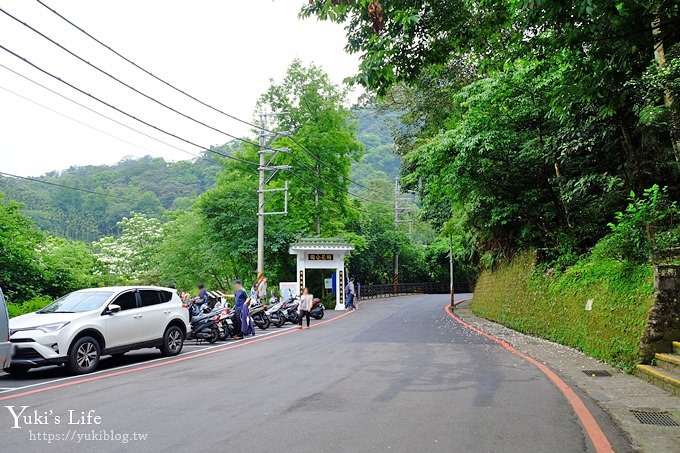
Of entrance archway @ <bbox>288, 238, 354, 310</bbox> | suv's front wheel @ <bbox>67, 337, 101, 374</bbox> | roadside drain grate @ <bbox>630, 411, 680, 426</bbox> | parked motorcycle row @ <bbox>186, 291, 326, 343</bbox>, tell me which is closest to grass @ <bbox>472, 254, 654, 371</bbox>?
roadside drain grate @ <bbox>630, 411, 680, 426</bbox>

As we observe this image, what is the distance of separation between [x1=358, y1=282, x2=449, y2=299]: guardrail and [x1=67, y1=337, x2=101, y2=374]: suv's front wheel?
34.5 metres

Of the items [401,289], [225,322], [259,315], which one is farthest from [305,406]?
[401,289]

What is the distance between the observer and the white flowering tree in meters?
48.2

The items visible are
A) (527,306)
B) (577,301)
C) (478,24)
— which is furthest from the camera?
(527,306)

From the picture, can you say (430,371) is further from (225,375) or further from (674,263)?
(674,263)

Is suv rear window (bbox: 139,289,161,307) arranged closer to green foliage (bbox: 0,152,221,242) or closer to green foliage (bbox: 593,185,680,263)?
green foliage (bbox: 593,185,680,263)

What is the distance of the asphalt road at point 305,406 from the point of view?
16.9 feet

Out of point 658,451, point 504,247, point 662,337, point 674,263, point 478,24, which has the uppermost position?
point 478,24

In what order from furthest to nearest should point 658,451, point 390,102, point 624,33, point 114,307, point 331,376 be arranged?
1. point 390,102
2. point 114,307
3. point 331,376
4. point 624,33
5. point 658,451

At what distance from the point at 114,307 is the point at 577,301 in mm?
10088

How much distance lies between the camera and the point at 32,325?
30.7ft

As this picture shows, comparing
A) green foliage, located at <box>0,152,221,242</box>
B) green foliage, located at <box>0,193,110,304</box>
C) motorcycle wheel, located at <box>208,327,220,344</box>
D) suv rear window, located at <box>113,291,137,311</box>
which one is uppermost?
green foliage, located at <box>0,152,221,242</box>

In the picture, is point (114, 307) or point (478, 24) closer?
point (478, 24)

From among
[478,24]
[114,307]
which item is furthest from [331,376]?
[478,24]
